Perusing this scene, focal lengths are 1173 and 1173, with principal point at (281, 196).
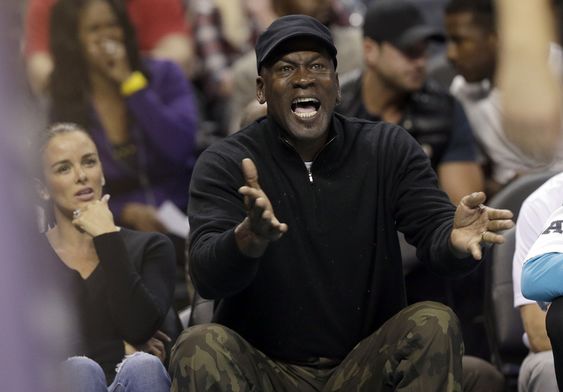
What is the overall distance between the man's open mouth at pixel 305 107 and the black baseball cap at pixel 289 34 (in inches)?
6.2

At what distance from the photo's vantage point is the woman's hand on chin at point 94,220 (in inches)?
151

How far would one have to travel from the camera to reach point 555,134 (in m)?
5.04

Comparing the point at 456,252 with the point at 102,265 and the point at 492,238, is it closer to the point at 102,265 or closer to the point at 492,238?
the point at 492,238

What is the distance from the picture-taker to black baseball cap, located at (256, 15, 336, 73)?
3443 millimetres

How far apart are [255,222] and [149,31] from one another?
150 inches

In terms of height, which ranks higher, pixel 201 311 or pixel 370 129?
pixel 370 129

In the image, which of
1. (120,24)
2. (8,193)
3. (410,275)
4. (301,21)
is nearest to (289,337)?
(301,21)

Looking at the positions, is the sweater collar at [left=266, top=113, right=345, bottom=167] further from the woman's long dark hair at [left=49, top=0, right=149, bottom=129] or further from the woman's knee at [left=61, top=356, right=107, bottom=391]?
the woman's long dark hair at [left=49, top=0, right=149, bottom=129]

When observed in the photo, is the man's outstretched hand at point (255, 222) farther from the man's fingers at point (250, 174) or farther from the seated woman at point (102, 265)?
the seated woman at point (102, 265)

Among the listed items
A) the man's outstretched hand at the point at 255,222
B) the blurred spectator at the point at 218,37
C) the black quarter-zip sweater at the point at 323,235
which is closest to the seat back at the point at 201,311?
the black quarter-zip sweater at the point at 323,235

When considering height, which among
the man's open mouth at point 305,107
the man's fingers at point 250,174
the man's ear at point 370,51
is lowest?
the man's fingers at point 250,174

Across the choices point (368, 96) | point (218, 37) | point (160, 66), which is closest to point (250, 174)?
point (368, 96)

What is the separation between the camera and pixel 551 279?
10.7 ft

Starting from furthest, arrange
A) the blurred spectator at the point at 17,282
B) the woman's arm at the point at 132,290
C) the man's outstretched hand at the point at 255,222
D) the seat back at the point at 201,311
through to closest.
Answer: the seat back at the point at 201,311, the woman's arm at the point at 132,290, the man's outstretched hand at the point at 255,222, the blurred spectator at the point at 17,282
